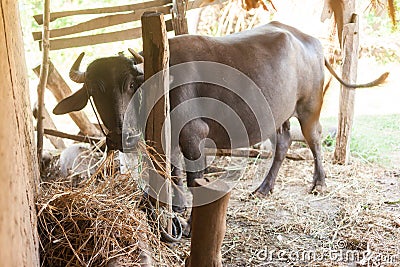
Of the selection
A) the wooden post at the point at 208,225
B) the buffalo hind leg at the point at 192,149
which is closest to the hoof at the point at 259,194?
the buffalo hind leg at the point at 192,149

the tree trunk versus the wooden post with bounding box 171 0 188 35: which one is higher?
the wooden post with bounding box 171 0 188 35

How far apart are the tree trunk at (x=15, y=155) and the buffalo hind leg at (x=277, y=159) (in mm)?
2837

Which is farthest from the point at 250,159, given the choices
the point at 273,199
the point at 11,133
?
the point at 11,133

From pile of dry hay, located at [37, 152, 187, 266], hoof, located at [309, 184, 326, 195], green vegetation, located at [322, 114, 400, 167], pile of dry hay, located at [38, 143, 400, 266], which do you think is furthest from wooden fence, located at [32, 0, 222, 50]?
green vegetation, located at [322, 114, 400, 167]

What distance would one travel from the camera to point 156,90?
105 inches

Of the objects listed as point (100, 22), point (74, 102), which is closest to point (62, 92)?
point (100, 22)

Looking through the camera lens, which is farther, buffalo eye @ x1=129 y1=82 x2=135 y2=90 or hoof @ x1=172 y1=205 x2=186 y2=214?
hoof @ x1=172 y1=205 x2=186 y2=214

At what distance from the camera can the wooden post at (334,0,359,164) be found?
488cm

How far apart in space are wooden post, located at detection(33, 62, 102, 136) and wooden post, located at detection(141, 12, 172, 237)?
2.29 m

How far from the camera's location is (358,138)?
6.11m

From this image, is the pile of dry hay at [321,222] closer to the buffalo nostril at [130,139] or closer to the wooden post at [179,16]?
the buffalo nostril at [130,139]

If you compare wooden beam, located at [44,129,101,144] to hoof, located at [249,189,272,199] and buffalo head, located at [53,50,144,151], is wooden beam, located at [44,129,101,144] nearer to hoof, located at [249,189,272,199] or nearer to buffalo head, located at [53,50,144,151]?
buffalo head, located at [53,50,144,151]

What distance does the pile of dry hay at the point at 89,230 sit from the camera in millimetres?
1903

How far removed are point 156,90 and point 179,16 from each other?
162cm
